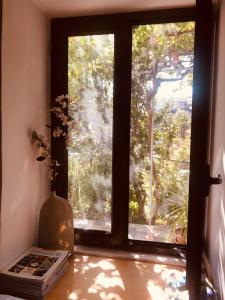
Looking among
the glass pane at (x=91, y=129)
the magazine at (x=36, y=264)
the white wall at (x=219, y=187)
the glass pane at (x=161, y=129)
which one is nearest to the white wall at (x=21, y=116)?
the magazine at (x=36, y=264)

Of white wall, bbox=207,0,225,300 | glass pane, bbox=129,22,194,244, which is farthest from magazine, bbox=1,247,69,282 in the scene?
white wall, bbox=207,0,225,300

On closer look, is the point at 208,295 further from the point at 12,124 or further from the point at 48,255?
the point at 12,124

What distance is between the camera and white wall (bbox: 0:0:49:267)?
1.39 m

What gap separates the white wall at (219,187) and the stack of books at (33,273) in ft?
2.59

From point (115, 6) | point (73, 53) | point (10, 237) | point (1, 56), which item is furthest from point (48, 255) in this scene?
point (115, 6)

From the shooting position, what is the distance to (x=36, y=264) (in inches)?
56.0

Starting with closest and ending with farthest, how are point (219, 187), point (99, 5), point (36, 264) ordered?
point (219, 187), point (36, 264), point (99, 5)

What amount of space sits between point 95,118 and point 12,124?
55 cm

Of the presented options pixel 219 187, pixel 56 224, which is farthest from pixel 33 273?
pixel 219 187

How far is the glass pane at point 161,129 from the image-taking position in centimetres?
164

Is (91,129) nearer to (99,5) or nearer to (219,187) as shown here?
(99,5)

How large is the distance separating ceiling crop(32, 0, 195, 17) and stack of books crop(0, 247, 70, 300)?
145cm

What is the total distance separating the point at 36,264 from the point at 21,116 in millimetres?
801

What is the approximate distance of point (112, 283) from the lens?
141cm
